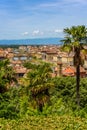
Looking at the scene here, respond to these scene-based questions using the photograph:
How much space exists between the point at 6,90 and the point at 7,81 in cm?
130

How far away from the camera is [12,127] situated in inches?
686

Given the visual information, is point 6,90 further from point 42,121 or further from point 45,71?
point 42,121

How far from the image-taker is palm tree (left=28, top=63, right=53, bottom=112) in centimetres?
2917

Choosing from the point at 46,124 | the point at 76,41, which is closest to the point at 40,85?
the point at 76,41

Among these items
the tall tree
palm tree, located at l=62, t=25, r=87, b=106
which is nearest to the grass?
the tall tree

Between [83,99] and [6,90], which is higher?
[6,90]

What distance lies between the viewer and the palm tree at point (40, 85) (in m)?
29.2

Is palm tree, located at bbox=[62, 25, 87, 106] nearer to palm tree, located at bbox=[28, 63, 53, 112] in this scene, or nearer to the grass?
palm tree, located at bbox=[28, 63, 53, 112]

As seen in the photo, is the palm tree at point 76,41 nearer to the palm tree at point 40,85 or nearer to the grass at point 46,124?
the palm tree at point 40,85

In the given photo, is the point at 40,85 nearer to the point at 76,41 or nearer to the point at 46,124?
the point at 76,41

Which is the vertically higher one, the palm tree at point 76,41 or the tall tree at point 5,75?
the palm tree at point 76,41

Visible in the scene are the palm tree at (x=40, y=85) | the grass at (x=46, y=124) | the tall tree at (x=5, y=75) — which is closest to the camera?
the grass at (x=46, y=124)

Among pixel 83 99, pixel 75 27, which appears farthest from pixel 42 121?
pixel 83 99

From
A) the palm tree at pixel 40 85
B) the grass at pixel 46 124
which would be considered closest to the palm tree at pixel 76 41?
the palm tree at pixel 40 85
